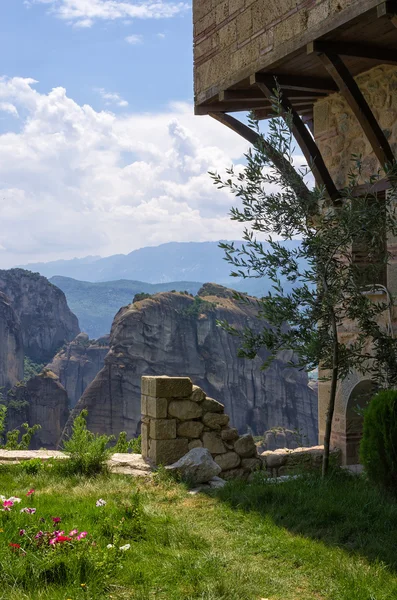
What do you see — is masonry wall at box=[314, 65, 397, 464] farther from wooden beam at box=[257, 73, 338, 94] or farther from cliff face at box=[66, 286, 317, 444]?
cliff face at box=[66, 286, 317, 444]

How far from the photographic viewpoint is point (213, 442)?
9781 mm

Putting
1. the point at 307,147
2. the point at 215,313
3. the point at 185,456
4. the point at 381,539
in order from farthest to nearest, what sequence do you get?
the point at 215,313 < the point at 307,147 < the point at 185,456 < the point at 381,539

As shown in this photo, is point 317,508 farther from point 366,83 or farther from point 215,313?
point 215,313

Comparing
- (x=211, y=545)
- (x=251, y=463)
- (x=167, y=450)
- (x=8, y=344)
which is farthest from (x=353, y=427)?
(x=8, y=344)

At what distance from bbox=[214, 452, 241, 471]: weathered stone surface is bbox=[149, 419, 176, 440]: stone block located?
2.84ft

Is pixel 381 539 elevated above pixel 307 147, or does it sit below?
below

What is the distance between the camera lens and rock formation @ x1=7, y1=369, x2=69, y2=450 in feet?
240

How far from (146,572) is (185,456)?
13.7 feet

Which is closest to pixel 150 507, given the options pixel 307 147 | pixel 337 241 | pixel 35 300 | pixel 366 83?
pixel 337 241

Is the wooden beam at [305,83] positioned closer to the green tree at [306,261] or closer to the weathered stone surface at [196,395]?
the green tree at [306,261]

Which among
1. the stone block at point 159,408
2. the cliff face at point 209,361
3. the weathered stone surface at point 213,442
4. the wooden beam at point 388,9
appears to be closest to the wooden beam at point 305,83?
the wooden beam at point 388,9

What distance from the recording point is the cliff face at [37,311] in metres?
108

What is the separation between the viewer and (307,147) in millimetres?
9875

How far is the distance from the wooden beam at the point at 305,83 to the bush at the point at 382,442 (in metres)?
5.33
